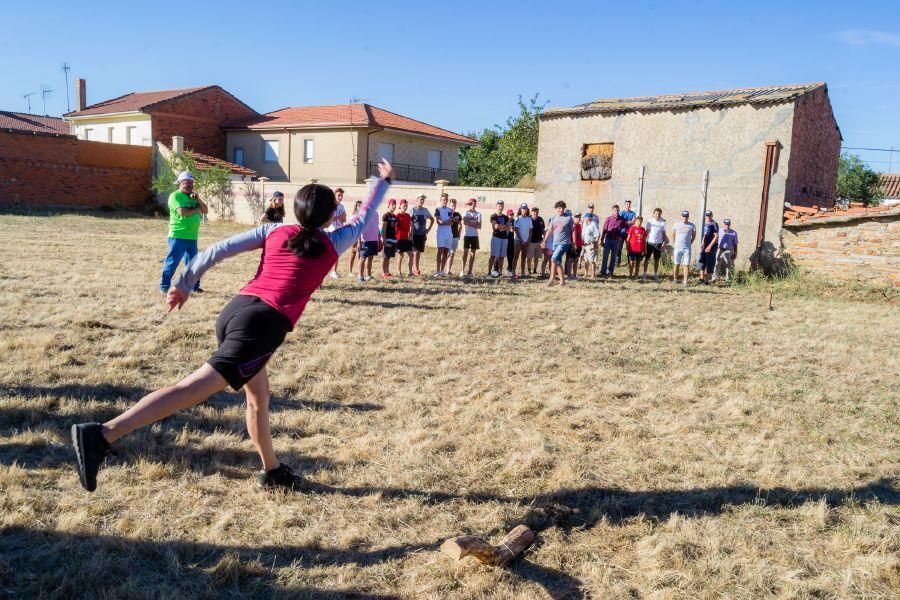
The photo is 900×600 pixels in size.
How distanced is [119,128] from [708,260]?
33765 millimetres

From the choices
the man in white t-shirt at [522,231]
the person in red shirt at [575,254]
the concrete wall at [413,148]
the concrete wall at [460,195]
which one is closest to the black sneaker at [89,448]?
the man in white t-shirt at [522,231]

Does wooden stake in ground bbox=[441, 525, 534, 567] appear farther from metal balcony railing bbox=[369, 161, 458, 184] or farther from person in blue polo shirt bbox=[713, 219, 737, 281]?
metal balcony railing bbox=[369, 161, 458, 184]

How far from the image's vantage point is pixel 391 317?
938 centimetres

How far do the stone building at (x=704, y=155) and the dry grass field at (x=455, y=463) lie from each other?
7691 mm

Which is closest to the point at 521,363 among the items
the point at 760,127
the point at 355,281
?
the point at 355,281

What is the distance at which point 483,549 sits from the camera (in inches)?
124

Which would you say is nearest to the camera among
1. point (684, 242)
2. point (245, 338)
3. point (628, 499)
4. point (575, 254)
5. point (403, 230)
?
point (245, 338)

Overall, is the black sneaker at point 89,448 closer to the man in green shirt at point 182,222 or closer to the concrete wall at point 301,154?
the man in green shirt at point 182,222

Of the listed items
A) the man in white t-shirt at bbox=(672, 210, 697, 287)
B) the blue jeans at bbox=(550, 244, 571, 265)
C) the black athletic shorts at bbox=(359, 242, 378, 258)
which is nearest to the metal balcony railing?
the man in white t-shirt at bbox=(672, 210, 697, 287)

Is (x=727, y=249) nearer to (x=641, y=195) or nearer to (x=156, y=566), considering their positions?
(x=641, y=195)

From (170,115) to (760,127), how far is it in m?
28.9

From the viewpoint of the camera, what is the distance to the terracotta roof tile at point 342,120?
33594 millimetres

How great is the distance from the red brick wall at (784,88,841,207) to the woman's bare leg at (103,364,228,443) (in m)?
15.7

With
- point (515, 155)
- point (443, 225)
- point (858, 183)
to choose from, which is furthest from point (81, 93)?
point (858, 183)
